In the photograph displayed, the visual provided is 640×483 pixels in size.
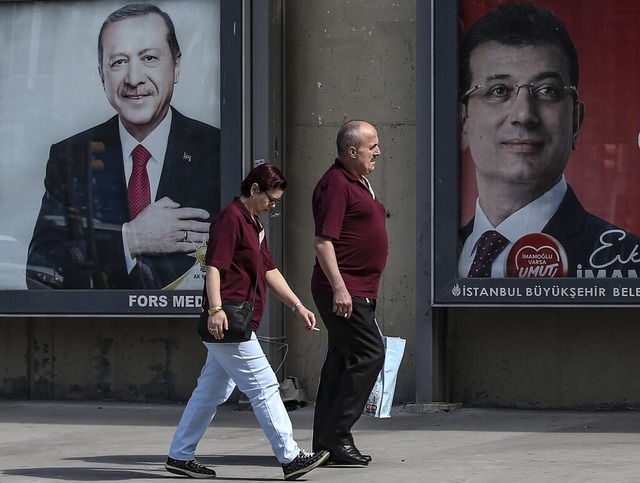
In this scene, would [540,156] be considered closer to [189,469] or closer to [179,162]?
[179,162]

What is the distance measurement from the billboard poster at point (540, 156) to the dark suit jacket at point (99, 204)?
1.97 meters

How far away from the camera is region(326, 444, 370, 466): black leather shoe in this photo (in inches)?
284

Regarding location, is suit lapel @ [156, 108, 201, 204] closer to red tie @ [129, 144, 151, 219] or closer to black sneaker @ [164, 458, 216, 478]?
red tie @ [129, 144, 151, 219]

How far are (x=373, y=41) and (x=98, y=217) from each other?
2585 millimetres

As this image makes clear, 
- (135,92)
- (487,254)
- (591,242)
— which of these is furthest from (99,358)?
(591,242)

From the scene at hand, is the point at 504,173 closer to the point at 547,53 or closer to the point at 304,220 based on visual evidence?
the point at 547,53

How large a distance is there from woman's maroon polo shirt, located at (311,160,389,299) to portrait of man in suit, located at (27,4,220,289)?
9.02ft

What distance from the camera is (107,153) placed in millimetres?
10188

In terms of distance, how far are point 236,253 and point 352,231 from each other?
0.71 m

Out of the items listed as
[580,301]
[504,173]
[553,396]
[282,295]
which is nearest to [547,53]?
[504,173]

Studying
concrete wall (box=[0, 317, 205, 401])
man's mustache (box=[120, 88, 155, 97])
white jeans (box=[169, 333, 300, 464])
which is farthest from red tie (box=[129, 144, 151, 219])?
white jeans (box=[169, 333, 300, 464])

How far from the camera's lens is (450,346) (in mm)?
10039

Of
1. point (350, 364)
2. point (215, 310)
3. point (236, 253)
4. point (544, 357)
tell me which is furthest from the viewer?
point (544, 357)

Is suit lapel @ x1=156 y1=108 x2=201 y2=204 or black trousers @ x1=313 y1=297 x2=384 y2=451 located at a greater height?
suit lapel @ x1=156 y1=108 x2=201 y2=204
